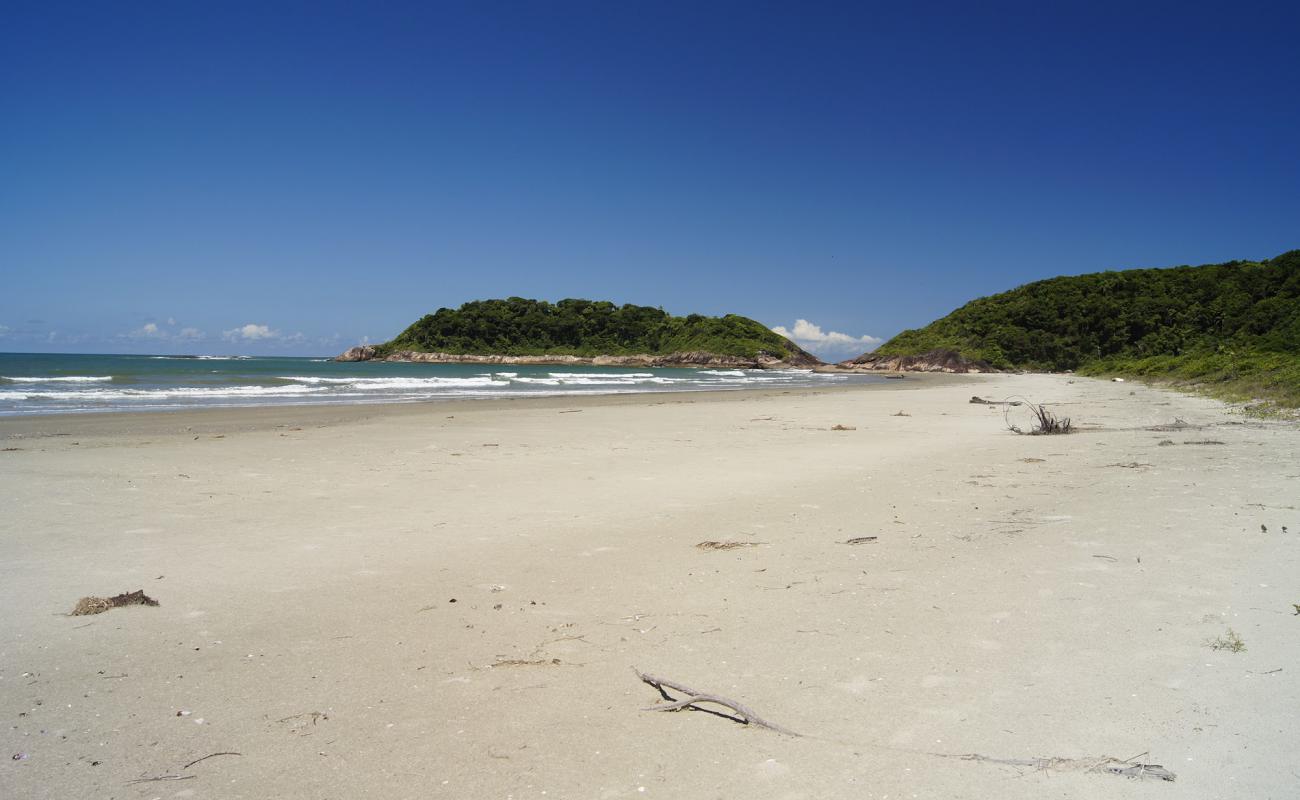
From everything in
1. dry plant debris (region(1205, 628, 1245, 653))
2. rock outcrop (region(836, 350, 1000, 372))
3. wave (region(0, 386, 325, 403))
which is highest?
rock outcrop (region(836, 350, 1000, 372))

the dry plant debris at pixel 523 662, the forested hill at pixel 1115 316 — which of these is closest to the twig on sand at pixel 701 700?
the dry plant debris at pixel 523 662

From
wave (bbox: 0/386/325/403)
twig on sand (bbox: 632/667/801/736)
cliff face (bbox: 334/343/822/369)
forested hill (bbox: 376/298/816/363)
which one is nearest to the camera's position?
twig on sand (bbox: 632/667/801/736)

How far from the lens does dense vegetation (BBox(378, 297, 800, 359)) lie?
390 ft

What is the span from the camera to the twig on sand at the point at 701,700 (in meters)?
2.84

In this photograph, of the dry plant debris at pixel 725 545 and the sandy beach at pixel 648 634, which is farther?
the dry plant debris at pixel 725 545

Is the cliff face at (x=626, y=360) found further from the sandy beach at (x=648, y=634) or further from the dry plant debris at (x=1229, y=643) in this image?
the dry plant debris at (x=1229, y=643)

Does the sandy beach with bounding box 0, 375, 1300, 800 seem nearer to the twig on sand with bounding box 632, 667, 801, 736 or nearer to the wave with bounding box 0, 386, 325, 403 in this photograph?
the twig on sand with bounding box 632, 667, 801, 736

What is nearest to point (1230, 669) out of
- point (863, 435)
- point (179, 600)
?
point (179, 600)

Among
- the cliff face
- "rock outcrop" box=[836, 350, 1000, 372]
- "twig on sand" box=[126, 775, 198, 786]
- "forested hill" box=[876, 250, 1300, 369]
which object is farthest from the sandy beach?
the cliff face

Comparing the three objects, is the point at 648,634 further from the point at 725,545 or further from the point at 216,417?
the point at 216,417

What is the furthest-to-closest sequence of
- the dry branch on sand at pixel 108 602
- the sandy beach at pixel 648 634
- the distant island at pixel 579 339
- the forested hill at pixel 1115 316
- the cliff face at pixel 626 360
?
the distant island at pixel 579 339
the cliff face at pixel 626 360
the forested hill at pixel 1115 316
the dry branch on sand at pixel 108 602
the sandy beach at pixel 648 634

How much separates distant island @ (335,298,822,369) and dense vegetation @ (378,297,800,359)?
0.17 m

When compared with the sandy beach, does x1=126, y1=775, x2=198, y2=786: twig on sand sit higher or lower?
lower

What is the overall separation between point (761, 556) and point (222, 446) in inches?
389
